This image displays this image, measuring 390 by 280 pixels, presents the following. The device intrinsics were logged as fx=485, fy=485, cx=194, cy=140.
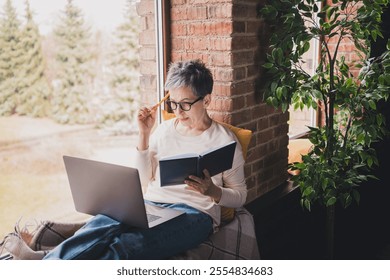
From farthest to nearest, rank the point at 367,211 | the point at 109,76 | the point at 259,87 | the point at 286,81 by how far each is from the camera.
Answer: the point at 367,211, the point at 259,87, the point at 286,81, the point at 109,76

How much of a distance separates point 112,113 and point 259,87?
790 millimetres

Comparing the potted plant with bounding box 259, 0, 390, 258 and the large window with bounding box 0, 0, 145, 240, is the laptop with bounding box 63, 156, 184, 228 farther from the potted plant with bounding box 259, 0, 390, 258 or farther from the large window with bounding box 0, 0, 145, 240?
the potted plant with bounding box 259, 0, 390, 258

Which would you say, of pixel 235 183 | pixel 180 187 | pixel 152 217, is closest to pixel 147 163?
pixel 180 187

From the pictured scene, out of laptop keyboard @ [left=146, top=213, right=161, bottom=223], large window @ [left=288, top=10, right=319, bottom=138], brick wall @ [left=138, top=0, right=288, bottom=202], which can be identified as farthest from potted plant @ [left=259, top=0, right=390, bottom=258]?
large window @ [left=288, top=10, right=319, bottom=138]

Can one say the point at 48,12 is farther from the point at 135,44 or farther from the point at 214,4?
the point at 214,4

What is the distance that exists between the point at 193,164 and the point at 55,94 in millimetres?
681

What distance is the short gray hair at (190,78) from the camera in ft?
6.74

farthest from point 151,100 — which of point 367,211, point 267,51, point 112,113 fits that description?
point 367,211

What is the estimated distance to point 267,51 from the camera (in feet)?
8.42

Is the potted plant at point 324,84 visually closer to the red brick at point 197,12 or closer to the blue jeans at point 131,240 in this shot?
the red brick at point 197,12

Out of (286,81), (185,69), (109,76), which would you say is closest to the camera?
(185,69)

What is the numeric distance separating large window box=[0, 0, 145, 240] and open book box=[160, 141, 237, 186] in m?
0.57

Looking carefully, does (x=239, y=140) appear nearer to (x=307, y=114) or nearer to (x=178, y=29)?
(x=178, y=29)
